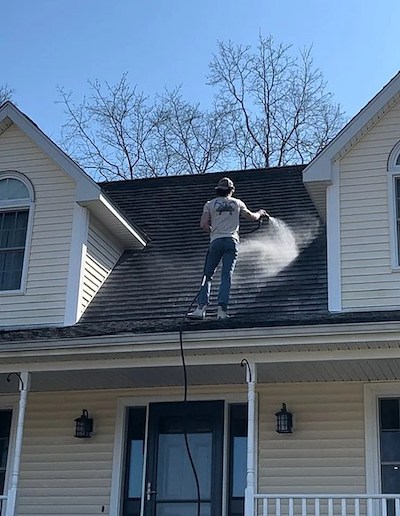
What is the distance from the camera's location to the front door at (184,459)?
9562 mm

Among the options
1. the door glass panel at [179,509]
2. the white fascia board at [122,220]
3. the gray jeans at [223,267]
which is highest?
the white fascia board at [122,220]

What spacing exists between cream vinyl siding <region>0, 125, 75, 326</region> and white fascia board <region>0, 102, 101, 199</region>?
0.14 meters

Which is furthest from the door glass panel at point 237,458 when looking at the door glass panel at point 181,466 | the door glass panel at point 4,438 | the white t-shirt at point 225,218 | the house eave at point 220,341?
the door glass panel at point 4,438

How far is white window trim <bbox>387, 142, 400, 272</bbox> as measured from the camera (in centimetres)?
954

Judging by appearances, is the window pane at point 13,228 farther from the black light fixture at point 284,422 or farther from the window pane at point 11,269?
the black light fixture at point 284,422

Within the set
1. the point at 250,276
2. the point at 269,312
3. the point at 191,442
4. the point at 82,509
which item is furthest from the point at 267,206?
the point at 82,509

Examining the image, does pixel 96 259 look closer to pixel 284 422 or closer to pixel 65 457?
pixel 65 457

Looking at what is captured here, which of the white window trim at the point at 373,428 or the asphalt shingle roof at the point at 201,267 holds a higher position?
the asphalt shingle roof at the point at 201,267

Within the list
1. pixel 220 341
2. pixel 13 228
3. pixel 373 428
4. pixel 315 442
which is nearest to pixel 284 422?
pixel 315 442

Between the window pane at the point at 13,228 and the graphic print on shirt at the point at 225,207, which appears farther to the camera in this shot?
the window pane at the point at 13,228

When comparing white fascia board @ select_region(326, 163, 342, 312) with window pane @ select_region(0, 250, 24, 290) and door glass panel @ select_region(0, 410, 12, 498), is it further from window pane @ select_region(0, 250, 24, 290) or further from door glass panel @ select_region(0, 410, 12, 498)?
door glass panel @ select_region(0, 410, 12, 498)

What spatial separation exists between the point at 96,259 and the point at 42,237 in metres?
0.75

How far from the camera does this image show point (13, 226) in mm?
11211

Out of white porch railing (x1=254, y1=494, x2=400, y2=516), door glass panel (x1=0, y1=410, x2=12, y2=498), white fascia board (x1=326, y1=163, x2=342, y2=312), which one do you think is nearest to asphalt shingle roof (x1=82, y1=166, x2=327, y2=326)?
white fascia board (x1=326, y1=163, x2=342, y2=312)
